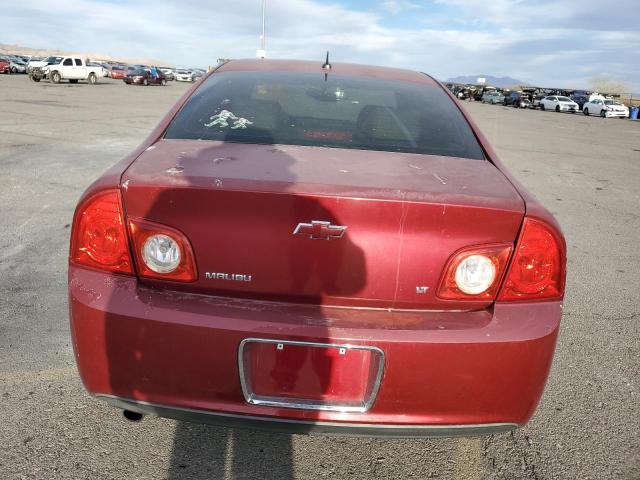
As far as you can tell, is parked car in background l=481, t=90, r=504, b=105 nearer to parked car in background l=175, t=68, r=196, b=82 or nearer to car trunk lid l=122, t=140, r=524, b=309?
parked car in background l=175, t=68, r=196, b=82

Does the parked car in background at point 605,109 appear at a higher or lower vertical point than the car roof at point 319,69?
lower

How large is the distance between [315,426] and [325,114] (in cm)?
163

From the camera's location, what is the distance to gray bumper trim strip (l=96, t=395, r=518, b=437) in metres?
1.79

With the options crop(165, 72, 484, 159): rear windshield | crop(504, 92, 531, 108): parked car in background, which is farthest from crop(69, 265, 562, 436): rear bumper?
crop(504, 92, 531, 108): parked car in background

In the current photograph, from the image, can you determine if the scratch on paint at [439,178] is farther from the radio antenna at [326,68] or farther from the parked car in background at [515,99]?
the parked car in background at [515,99]

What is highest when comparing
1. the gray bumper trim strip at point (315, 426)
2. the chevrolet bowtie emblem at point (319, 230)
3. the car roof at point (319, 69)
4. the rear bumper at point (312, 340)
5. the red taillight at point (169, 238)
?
the car roof at point (319, 69)

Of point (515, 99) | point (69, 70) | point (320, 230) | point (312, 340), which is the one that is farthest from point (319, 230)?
point (515, 99)

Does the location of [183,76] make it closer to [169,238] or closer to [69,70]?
[69,70]

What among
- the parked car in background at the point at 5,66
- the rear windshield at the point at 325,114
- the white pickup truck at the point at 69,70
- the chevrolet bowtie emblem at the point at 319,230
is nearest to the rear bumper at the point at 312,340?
the chevrolet bowtie emblem at the point at 319,230

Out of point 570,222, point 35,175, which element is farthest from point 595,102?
point 35,175

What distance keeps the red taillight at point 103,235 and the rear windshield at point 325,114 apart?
69 centimetres

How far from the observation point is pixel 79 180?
723 cm

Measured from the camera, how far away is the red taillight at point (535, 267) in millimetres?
1829

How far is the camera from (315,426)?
1795 millimetres
